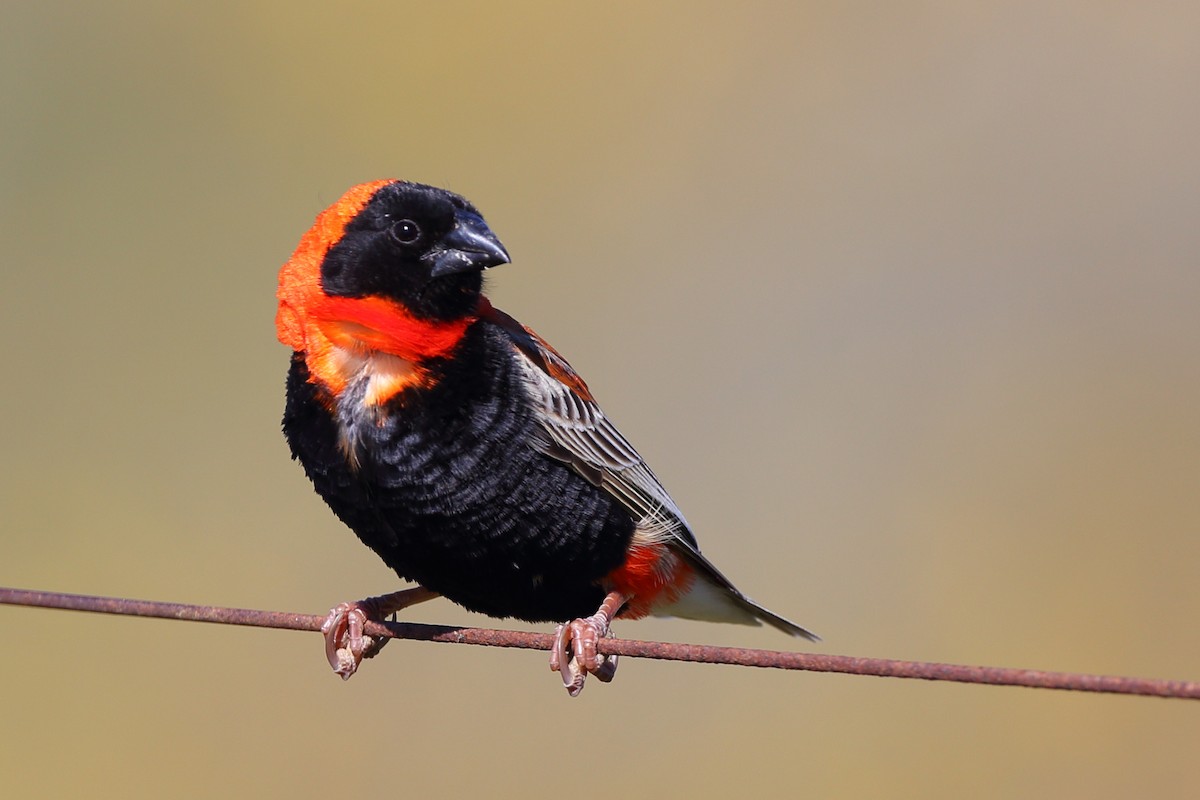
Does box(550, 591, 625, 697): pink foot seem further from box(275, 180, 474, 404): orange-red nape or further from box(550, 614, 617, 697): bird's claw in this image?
box(275, 180, 474, 404): orange-red nape

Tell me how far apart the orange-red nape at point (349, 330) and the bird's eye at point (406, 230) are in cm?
18

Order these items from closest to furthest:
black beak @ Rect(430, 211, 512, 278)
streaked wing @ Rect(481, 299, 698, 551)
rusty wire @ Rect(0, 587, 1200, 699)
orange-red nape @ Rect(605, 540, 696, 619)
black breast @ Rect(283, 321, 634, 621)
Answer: rusty wire @ Rect(0, 587, 1200, 699) → black breast @ Rect(283, 321, 634, 621) → black beak @ Rect(430, 211, 512, 278) → streaked wing @ Rect(481, 299, 698, 551) → orange-red nape @ Rect(605, 540, 696, 619)

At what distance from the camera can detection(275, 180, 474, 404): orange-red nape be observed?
425 centimetres

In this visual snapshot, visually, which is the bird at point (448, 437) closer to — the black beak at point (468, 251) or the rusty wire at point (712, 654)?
the black beak at point (468, 251)

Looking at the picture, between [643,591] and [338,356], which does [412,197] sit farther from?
[643,591]

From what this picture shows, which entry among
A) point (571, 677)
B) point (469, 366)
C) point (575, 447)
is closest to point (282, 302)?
point (469, 366)

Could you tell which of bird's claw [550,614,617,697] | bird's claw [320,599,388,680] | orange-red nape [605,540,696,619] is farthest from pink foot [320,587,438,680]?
orange-red nape [605,540,696,619]

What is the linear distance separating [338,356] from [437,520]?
60 cm

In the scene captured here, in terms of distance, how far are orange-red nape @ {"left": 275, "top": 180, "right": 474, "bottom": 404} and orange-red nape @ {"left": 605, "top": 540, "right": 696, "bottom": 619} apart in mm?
1012

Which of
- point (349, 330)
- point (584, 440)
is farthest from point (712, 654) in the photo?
point (349, 330)

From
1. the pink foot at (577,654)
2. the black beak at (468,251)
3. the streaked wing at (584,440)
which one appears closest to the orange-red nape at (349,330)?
the black beak at (468,251)

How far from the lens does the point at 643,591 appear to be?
16.0 ft

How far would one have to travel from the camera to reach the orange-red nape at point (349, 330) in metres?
4.25

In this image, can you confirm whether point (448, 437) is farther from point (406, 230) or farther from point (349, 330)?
point (406, 230)
